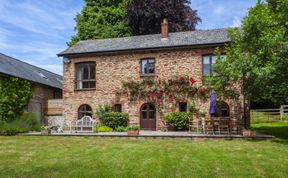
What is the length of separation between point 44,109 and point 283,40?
17326 millimetres

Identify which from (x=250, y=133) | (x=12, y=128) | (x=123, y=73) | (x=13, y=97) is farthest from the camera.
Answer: (x=123, y=73)

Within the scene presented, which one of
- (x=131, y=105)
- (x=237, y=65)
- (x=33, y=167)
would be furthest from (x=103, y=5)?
(x=33, y=167)

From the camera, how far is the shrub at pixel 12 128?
1677 cm

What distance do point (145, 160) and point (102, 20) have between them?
26.3 meters

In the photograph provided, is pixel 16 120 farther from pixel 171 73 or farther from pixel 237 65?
pixel 237 65

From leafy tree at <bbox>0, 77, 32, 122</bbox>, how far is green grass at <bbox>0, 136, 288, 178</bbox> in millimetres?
6677

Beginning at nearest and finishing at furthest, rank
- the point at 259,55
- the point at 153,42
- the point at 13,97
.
Result: the point at 259,55, the point at 13,97, the point at 153,42

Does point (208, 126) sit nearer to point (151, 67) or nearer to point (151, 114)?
point (151, 114)

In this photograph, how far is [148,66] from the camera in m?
19.4

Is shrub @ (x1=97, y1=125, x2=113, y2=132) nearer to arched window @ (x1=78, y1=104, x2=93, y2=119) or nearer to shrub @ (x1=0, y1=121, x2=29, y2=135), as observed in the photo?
arched window @ (x1=78, y1=104, x2=93, y2=119)

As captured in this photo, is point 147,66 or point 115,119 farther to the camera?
point 147,66

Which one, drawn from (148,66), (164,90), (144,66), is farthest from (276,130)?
(144,66)

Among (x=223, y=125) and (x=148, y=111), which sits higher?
(x=148, y=111)

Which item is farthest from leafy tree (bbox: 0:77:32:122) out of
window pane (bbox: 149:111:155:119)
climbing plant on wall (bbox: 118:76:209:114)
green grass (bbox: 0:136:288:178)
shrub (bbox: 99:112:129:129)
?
window pane (bbox: 149:111:155:119)
